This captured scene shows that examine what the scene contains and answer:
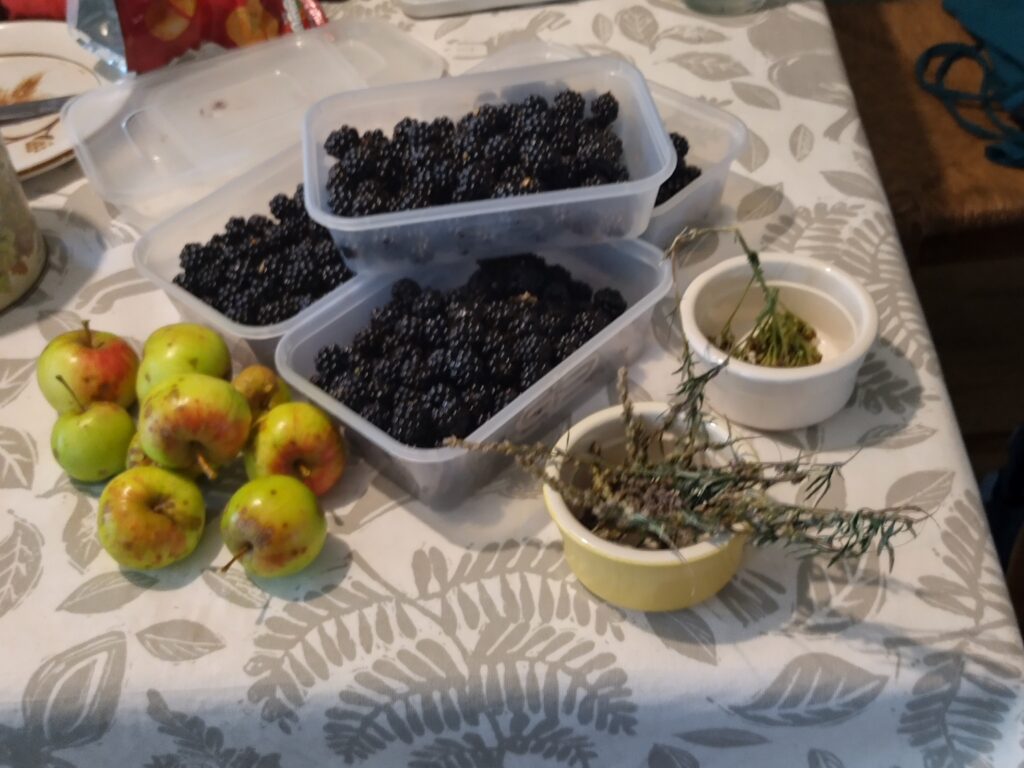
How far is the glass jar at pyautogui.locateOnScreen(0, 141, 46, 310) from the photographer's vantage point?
738 millimetres

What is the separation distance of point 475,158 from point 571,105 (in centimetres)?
11

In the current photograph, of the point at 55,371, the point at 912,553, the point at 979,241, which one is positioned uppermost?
the point at 55,371

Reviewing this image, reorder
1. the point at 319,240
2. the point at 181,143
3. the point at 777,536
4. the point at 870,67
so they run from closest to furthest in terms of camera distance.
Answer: the point at 777,536, the point at 319,240, the point at 181,143, the point at 870,67

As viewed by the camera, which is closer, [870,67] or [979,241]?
[979,241]

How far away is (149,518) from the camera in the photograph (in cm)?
56

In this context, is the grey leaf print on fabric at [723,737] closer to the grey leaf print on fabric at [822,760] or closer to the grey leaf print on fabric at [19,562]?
the grey leaf print on fabric at [822,760]

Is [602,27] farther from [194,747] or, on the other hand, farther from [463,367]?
[194,747]

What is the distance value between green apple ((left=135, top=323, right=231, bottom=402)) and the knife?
44 cm

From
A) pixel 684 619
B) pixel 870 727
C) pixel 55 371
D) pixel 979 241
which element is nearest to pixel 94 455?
pixel 55 371

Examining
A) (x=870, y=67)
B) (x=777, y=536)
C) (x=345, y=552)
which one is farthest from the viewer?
(x=870, y=67)

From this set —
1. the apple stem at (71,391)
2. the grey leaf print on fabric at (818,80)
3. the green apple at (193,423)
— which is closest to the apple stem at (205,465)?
the green apple at (193,423)

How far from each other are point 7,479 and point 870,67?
3.57 feet

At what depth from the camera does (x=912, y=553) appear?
0.56 meters

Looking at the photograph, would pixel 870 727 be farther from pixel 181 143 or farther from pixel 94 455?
pixel 181 143
